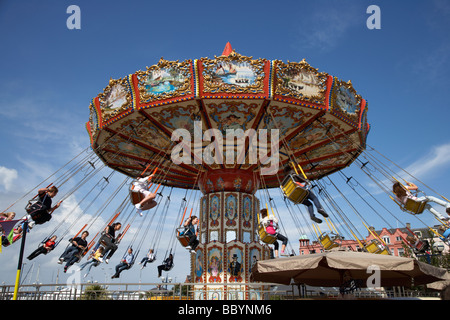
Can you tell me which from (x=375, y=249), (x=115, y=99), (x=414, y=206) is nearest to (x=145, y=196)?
(x=115, y=99)

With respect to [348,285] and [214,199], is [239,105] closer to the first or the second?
[214,199]

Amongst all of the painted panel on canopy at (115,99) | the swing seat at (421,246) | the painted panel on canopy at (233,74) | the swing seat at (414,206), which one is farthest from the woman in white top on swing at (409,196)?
the painted panel on canopy at (115,99)

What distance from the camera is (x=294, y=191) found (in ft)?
28.8

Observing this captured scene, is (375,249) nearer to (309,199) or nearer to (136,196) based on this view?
(309,199)

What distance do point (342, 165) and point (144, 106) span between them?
8.39m

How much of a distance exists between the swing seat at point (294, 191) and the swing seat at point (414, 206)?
3.80 metres

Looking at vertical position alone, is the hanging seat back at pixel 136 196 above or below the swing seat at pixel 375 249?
above

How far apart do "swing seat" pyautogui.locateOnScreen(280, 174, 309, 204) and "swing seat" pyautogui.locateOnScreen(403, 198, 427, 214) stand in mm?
3801

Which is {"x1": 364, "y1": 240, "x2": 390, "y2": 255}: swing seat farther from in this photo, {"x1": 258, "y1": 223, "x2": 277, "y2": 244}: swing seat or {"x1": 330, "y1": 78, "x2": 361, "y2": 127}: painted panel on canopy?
{"x1": 330, "y1": 78, "x2": 361, "y2": 127}: painted panel on canopy

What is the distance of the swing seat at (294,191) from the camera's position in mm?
8711

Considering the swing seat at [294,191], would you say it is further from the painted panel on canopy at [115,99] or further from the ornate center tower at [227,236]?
the painted panel on canopy at [115,99]

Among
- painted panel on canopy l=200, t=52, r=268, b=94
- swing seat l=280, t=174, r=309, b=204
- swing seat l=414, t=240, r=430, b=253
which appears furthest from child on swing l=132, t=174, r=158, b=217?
swing seat l=414, t=240, r=430, b=253
